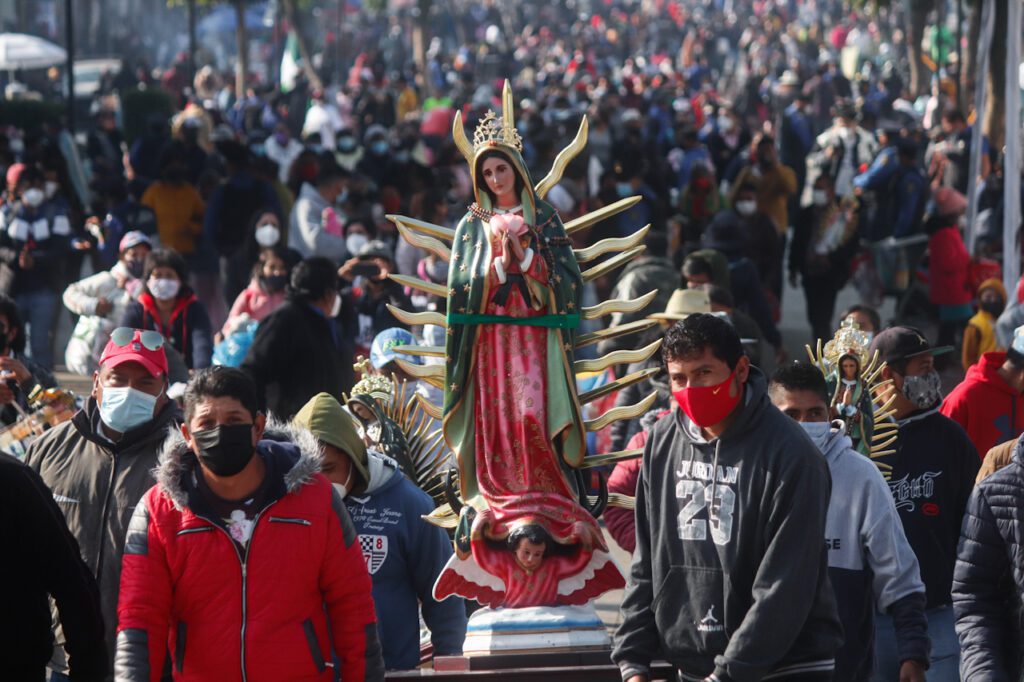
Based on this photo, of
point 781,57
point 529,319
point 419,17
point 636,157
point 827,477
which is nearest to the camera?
point 827,477

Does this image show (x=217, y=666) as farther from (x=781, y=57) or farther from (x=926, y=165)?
(x=781, y=57)

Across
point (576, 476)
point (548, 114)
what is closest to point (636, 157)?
point (548, 114)

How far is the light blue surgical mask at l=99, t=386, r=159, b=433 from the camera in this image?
20.2 ft

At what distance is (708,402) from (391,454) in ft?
8.44

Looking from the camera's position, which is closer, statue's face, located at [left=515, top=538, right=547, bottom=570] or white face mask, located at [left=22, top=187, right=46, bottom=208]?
statue's face, located at [left=515, top=538, right=547, bottom=570]

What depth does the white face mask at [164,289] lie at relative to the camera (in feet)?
33.8

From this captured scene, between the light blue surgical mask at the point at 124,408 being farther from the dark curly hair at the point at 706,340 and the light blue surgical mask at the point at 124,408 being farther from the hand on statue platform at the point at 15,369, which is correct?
the hand on statue platform at the point at 15,369

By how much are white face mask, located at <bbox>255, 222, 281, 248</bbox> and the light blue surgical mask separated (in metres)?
7.47

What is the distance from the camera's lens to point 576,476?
6840 mm

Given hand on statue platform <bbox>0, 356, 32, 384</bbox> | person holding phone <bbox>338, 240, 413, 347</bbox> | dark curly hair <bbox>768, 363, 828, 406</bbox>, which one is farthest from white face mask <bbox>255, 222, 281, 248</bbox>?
dark curly hair <bbox>768, 363, 828, 406</bbox>

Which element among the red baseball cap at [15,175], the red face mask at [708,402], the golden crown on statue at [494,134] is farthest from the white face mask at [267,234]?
the red face mask at [708,402]

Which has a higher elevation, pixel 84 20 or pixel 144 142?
pixel 84 20

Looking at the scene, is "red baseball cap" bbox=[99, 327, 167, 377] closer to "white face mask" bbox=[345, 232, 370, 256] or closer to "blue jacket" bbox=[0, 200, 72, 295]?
"white face mask" bbox=[345, 232, 370, 256]

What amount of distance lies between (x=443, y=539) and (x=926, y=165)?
719 inches
